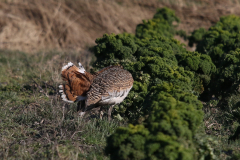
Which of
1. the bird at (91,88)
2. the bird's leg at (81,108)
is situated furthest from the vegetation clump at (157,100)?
the bird's leg at (81,108)

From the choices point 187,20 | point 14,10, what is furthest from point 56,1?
point 187,20

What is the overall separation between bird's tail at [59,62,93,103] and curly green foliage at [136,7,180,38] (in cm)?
457

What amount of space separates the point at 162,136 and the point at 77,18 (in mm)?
13796

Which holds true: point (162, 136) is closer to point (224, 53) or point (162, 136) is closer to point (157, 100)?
point (157, 100)

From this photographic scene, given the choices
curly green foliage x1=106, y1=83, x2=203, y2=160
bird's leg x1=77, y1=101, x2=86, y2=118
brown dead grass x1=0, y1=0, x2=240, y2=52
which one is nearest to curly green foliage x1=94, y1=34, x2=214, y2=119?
bird's leg x1=77, y1=101, x2=86, y2=118

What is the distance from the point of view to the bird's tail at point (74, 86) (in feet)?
19.1

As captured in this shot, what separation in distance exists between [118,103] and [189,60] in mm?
2079

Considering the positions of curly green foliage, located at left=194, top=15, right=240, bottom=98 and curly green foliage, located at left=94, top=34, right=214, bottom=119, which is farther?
curly green foliage, located at left=194, top=15, right=240, bottom=98

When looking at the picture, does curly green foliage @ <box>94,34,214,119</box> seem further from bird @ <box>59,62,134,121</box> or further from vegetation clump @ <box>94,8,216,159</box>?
bird @ <box>59,62,134,121</box>

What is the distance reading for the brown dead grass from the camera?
14883 millimetres

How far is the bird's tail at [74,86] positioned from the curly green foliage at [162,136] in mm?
1882

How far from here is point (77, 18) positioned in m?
16.6

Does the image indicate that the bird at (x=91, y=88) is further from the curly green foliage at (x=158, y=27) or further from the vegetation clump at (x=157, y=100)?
the curly green foliage at (x=158, y=27)

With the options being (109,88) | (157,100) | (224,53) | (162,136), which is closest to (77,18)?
(224,53)
